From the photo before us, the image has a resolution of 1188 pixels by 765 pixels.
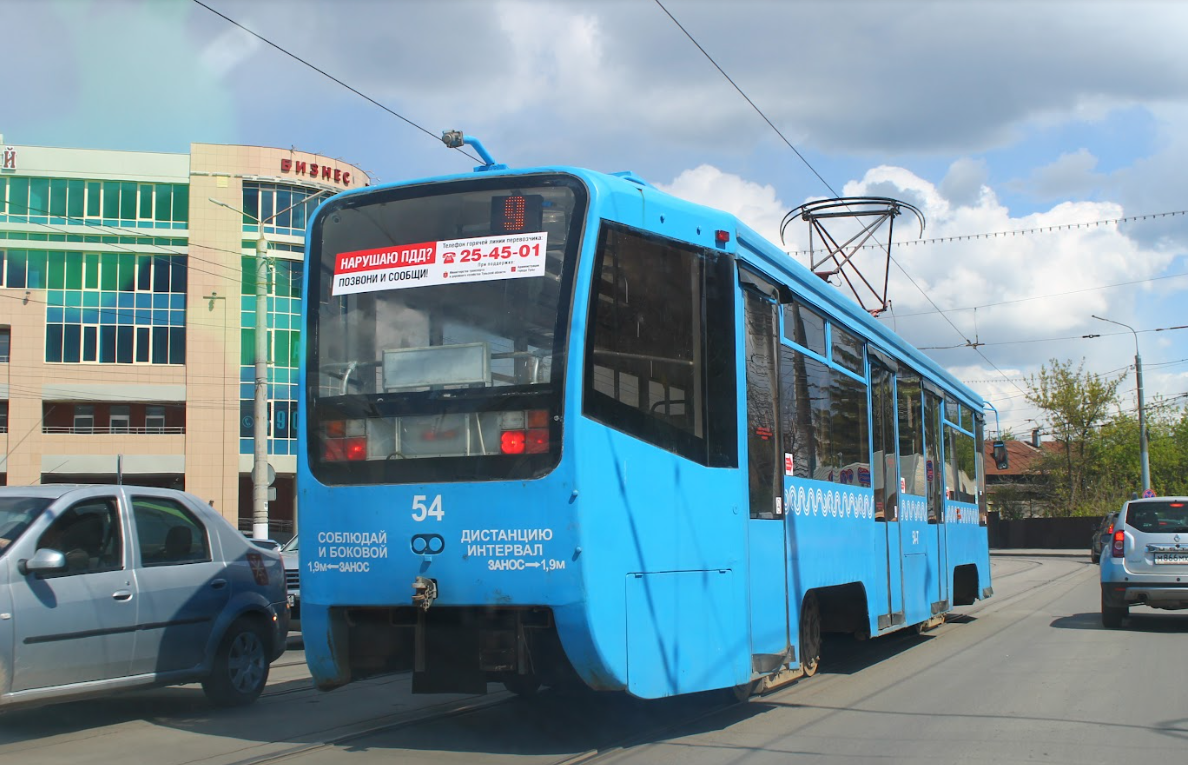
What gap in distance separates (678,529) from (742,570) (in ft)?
2.34

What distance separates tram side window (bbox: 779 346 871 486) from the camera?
8.13 meters

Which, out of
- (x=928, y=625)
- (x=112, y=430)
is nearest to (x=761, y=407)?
(x=928, y=625)

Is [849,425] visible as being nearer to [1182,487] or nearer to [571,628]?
[571,628]

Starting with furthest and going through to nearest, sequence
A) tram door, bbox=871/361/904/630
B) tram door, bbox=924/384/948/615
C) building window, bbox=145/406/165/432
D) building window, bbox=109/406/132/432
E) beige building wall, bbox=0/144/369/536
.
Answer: building window, bbox=145/406/165/432 → building window, bbox=109/406/132/432 → beige building wall, bbox=0/144/369/536 → tram door, bbox=924/384/948/615 → tram door, bbox=871/361/904/630

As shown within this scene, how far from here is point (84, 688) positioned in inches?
291

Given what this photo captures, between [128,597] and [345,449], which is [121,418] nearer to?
[128,597]

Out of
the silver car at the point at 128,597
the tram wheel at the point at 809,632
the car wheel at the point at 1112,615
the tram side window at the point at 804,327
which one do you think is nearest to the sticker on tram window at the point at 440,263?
the tram side window at the point at 804,327

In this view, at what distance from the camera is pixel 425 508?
6.35m

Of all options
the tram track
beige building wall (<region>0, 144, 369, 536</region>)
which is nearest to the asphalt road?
the tram track

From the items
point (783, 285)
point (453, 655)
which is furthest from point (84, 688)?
point (783, 285)

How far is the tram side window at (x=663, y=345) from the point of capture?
20.8 feet

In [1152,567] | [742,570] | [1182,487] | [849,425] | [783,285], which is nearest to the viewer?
[742,570]

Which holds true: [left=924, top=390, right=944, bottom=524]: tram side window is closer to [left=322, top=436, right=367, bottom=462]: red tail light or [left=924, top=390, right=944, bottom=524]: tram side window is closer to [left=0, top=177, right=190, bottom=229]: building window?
[left=322, top=436, right=367, bottom=462]: red tail light

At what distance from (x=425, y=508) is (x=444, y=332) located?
1.01 metres
